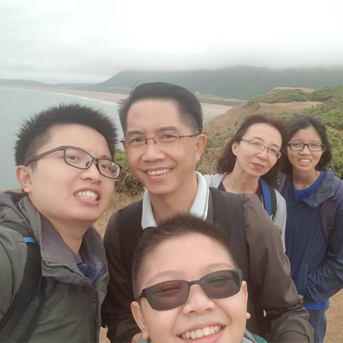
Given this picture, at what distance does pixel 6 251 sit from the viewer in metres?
1.19

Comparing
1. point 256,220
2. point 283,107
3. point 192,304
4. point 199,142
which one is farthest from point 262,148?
point 283,107

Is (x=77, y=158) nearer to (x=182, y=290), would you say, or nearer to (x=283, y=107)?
(x=182, y=290)

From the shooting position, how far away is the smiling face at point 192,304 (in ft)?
3.87

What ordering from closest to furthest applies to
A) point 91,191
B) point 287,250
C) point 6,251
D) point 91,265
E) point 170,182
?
point 6,251 → point 91,191 → point 91,265 → point 170,182 → point 287,250

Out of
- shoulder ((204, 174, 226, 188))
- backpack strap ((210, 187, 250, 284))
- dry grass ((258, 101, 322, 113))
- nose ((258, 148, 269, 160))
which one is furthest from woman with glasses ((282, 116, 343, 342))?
dry grass ((258, 101, 322, 113))

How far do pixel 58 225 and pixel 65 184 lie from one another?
0.24 meters

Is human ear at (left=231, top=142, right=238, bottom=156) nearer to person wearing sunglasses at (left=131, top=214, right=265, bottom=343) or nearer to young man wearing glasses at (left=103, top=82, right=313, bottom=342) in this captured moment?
young man wearing glasses at (left=103, top=82, right=313, bottom=342)

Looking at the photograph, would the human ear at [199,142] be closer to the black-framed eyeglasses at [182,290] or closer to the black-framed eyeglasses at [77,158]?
the black-framed eyeglasses at [77,158]

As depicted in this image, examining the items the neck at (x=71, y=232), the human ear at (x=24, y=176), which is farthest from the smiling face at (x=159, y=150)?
the human ear at (x=24, y=176)

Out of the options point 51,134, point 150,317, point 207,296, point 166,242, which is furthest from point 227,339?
point 51,134

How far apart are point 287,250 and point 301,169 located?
80 centimetres

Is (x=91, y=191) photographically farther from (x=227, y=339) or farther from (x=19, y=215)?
(x=227, y=339)

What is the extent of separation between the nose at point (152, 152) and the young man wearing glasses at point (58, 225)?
21 centimetres

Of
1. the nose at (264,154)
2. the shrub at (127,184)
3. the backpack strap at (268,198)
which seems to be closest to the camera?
the backpack strap at (268,198)
